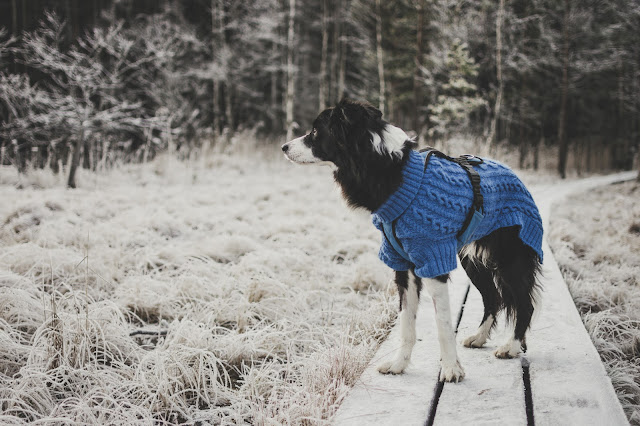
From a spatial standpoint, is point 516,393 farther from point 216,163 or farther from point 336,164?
point 216,163

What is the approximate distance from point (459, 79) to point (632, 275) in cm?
959

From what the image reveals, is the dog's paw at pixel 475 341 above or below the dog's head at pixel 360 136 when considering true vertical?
below

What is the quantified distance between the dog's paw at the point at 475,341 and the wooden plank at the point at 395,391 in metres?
0.17

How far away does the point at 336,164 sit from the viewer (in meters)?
2.17

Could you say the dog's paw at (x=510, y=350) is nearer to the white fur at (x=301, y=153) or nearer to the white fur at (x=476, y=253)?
the white fur at (x=476, y=253)

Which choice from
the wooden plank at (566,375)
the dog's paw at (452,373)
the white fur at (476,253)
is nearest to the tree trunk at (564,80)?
the wooden plank at (566,375)

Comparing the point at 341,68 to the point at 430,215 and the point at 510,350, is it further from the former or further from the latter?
the point at 510,350

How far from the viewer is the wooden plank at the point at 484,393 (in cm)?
151

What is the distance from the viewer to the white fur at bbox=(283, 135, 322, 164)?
2234 mm

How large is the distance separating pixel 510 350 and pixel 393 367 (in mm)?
605

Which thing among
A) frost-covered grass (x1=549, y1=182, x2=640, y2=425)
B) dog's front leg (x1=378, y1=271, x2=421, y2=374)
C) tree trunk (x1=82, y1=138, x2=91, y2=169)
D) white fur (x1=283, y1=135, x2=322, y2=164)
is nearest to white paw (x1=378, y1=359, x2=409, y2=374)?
dog's front leg (x1=378, y1=271, x2=421, y2=374)

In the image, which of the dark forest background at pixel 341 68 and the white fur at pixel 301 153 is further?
the dark forest background at pixel 341 68

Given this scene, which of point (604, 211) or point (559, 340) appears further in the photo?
point (604, 211)

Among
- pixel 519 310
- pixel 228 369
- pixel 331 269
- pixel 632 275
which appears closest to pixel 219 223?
pixel 331 269
